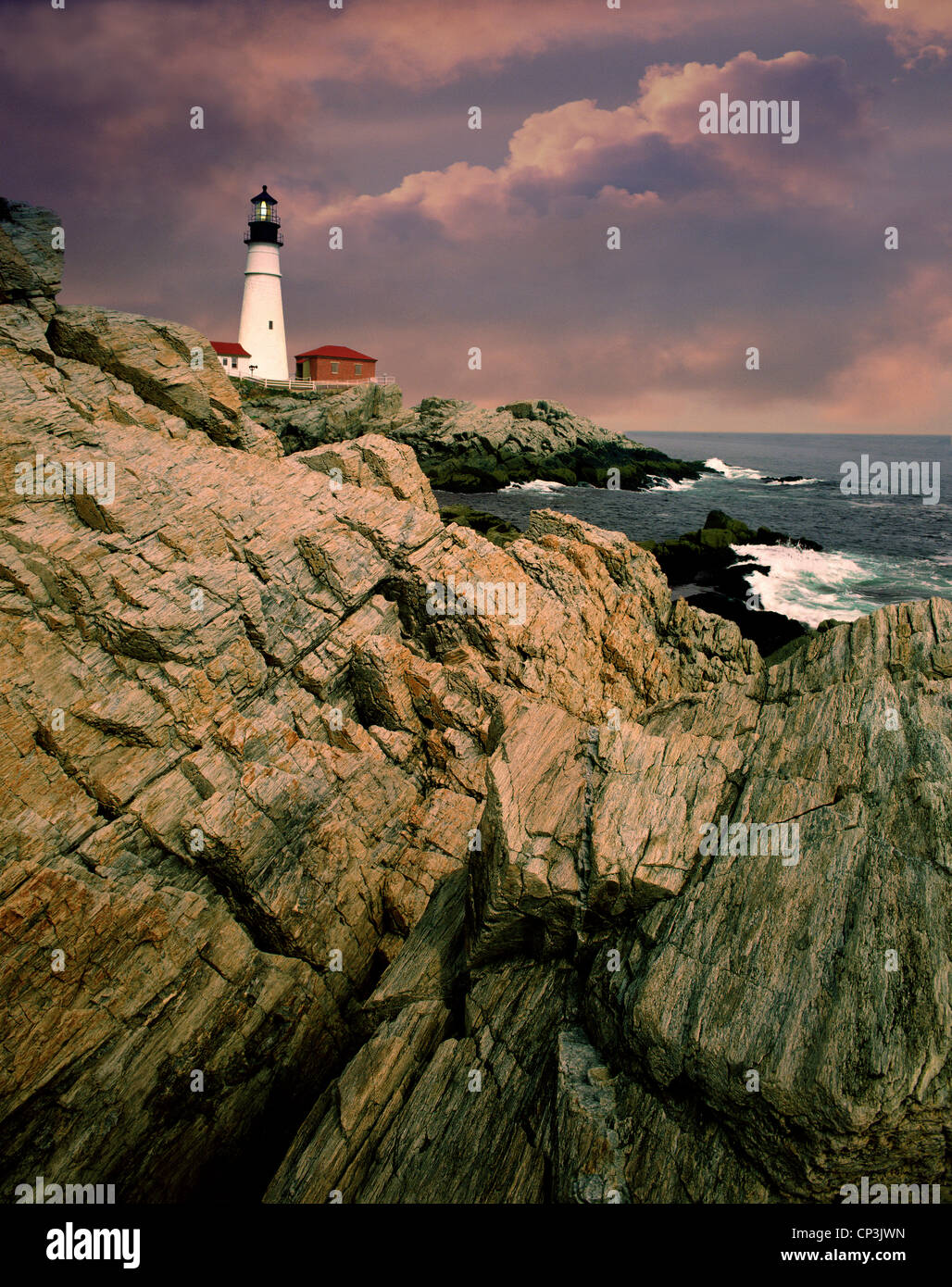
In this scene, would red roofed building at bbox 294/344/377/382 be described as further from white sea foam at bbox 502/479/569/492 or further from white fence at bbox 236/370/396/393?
white sea foam at bbox 502/479/569/492

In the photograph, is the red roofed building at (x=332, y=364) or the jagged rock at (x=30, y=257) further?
the red roofed building at (x=332, y=364)

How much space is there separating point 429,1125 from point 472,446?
101 m

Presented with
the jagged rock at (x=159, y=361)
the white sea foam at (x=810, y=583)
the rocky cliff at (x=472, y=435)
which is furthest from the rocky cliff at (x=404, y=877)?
the rocky cliff at (x=472, y=435)

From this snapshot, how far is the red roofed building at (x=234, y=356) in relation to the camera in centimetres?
9350

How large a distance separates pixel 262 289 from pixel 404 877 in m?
97.0

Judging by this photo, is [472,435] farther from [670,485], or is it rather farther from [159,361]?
[159,361]

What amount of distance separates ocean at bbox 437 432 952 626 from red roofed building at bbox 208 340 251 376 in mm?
34716

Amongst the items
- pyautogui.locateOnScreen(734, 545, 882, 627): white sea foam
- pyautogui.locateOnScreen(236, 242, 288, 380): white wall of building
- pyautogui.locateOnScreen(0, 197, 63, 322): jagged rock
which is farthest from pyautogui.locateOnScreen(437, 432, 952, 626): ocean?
pyautogui.locateOnScreen(0, 197, 63, 322): jagged rock

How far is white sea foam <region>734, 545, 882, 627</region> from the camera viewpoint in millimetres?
52000

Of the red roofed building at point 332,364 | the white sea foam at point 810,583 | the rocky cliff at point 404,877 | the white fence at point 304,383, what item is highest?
the red roofed building at point 332,364

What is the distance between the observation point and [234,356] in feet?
308

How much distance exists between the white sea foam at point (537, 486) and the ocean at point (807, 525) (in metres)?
0.20

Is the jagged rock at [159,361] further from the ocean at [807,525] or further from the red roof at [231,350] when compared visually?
the red roof at [231,350]
